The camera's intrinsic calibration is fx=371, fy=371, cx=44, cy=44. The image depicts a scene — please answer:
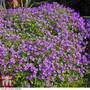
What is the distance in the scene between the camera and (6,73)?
4.42 m

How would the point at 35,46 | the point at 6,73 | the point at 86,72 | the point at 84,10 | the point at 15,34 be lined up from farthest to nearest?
the point at 84,10 → the point at 86,72 → the point at 15,34 → the point at 35,46 → the point at 6,73

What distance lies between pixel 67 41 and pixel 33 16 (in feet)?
2.65

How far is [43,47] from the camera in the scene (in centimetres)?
475

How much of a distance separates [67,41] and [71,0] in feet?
17.0

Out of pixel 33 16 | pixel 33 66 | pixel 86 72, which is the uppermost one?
pixel 33 16

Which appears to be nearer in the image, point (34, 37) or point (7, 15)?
point (34, 37)

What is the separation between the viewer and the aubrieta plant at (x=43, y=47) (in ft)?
14.7

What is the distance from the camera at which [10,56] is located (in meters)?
4.50

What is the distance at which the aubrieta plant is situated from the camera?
449 centimetres

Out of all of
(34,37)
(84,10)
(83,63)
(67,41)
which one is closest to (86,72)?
(83,63)

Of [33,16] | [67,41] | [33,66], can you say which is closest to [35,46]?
[33,66]

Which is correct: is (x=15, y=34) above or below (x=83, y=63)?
above

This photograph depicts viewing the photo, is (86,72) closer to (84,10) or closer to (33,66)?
(33,66)

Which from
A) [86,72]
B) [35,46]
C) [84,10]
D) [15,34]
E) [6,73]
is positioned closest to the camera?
[6,73]
